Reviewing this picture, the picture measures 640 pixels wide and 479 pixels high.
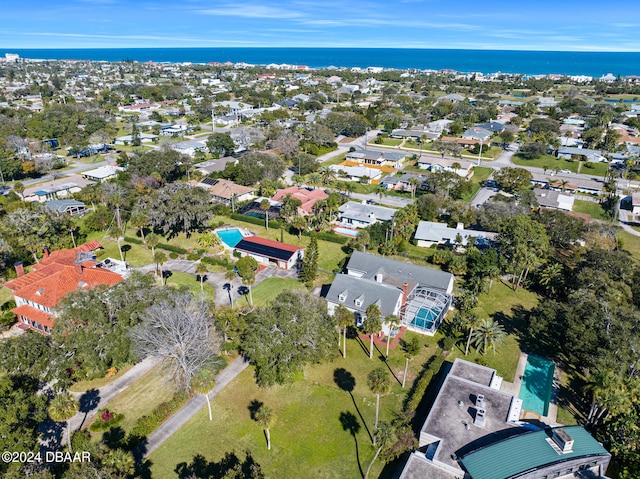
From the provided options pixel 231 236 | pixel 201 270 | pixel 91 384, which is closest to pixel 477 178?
pixel 231 236

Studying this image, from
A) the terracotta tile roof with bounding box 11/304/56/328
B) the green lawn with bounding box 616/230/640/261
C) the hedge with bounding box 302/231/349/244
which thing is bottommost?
the terracotta tile roof with bounding box 11/304/56/328

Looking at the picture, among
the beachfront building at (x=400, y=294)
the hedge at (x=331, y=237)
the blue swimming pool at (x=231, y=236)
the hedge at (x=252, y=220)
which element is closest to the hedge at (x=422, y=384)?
the beachfront building at (x=400, y=294)

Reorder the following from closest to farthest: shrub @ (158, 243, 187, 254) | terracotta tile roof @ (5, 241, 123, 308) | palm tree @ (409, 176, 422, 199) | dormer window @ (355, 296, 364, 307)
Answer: dormer window @ (355, 296, 364, 307) < terracotta tile roof @ (5, 241, 123, 308) < shrub @ (158, 243, 187, 254) < palm tree @ (409, 176, 422, 199)

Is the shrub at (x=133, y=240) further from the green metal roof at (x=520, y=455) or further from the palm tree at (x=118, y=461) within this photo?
the green metal roof at (x=520, y=455)

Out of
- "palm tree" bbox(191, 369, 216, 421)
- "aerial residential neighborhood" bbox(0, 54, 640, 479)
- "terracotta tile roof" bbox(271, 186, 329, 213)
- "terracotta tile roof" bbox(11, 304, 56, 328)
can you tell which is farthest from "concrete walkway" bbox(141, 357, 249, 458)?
"terracotta tile roof" bbox(271, 186, 329, 213)

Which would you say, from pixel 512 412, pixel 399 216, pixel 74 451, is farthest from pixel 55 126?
pixel 512 412

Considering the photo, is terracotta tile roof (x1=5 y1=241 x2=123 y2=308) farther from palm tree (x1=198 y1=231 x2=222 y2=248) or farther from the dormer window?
the dormer window

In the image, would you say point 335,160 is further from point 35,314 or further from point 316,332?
point 35,314
